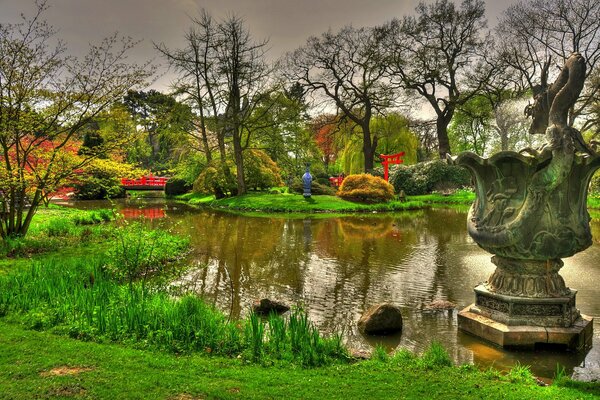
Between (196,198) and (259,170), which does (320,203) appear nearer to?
(259,170)

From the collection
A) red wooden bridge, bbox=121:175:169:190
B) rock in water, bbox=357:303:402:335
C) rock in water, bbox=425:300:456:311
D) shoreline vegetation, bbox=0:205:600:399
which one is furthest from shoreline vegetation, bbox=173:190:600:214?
shoreline vegetation, bbox=0:205:600:399

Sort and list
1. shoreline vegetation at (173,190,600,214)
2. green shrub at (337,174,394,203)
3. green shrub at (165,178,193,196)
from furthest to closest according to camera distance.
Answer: green shrub at (165,178,193,196), green shrub at (337,174,394,203), shoreline vegetation at (173,190,600,214)

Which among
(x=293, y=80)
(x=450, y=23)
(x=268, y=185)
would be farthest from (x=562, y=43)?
(x=268, y=185)

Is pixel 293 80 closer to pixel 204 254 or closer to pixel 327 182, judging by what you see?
pixel 327 182

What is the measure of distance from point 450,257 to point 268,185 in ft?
69.9

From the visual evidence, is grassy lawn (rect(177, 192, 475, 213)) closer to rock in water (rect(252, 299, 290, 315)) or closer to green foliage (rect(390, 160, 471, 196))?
green foliage (rect(390, 160, 471, 196))

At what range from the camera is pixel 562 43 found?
98.6 ft

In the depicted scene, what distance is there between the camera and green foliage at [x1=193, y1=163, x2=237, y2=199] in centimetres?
2959

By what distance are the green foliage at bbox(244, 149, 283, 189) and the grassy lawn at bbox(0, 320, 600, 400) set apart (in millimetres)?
26496

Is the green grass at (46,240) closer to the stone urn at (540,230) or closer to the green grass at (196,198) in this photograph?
the stone urn at (540,230)

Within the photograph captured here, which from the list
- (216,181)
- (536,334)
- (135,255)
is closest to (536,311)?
(536,334)

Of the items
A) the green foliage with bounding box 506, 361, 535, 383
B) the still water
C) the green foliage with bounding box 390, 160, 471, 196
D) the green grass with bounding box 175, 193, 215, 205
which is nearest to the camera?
the green foliage with bounding box 506, 361, 535, 383

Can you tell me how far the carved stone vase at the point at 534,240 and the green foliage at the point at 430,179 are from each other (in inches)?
1060

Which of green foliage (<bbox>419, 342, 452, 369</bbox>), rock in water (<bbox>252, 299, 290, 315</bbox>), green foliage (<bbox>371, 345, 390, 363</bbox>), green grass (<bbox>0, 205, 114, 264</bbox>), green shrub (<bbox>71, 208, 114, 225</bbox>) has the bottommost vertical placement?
rock in water (<bbox>252, 299, 290, 315</bbox>)
